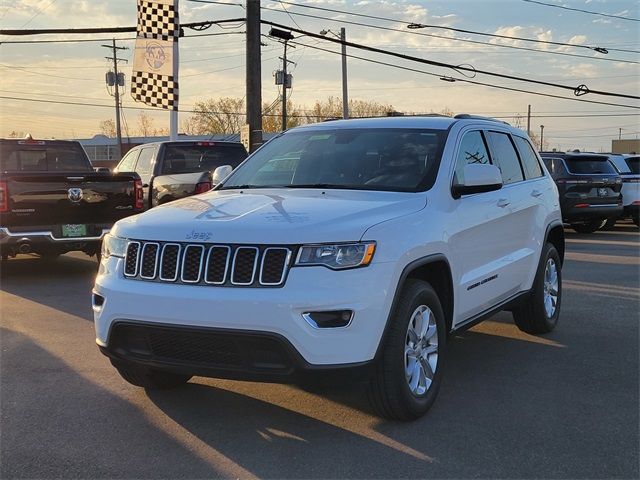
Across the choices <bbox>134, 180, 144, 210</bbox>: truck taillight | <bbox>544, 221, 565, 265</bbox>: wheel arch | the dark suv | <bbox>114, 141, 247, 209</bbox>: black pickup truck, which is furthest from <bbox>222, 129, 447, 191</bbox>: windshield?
the dark suv

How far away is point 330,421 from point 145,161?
9.16 metres

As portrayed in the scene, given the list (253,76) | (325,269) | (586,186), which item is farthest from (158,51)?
(325,269)

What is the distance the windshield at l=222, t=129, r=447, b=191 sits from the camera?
4594 millimetres

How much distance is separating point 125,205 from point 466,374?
6115mm

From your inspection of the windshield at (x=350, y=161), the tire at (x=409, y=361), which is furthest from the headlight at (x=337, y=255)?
the windshield at (x=350, y=161)

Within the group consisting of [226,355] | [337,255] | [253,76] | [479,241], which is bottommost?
[226,355]

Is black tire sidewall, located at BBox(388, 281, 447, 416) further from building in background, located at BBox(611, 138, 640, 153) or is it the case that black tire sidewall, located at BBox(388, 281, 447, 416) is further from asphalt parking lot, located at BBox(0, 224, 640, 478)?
building in background, located at BBox(611, 138, 640, 153)

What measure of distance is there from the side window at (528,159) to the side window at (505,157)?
0.16 metres

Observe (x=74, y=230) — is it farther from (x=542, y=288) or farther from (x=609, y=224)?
(x=609, y=224)

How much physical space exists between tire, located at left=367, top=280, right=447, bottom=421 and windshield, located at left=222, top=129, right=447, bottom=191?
2.67 feet

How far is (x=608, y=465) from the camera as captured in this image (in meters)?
3.46

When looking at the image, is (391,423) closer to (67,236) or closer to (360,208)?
(360,208)

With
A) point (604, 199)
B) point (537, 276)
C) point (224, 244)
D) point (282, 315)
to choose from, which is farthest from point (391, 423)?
→ point (604, 199)

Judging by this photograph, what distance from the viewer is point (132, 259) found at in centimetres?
387
